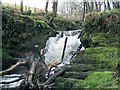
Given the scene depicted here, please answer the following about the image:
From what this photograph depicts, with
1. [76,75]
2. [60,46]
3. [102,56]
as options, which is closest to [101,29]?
[60,46]

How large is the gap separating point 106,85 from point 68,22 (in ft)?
57.2

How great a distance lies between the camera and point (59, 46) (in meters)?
18.6

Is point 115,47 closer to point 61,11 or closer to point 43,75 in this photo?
point 43,75

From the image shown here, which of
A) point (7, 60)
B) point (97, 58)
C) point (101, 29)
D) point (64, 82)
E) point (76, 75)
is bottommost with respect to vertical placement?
point (7, 60)

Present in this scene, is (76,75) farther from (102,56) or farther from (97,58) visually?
(102,56)

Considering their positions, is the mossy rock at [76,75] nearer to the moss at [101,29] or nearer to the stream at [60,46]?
the moss at [101,29]

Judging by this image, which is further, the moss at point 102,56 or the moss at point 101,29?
the moss at point 101,29

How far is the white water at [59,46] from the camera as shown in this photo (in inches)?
674

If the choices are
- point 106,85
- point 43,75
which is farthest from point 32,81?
point 106,85

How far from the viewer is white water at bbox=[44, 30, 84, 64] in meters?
17.1

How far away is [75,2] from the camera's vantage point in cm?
3841

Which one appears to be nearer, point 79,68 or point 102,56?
point 79,68

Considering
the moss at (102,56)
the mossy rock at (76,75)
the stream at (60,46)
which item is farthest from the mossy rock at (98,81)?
the stream at (60,46)

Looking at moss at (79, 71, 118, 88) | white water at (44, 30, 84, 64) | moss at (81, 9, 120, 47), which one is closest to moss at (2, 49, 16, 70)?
white water at (44, 30, 84, 64)
